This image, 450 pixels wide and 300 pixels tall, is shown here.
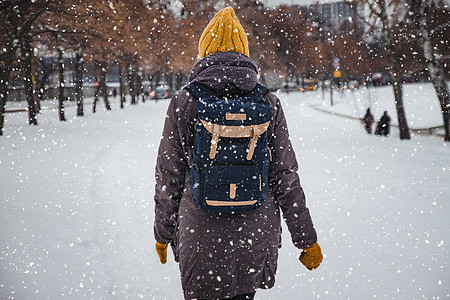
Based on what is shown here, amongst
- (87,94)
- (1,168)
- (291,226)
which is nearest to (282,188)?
(291,226)

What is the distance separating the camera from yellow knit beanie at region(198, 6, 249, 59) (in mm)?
1936

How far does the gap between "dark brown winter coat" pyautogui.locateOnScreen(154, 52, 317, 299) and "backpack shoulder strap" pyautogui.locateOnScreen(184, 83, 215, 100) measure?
4 centimetres

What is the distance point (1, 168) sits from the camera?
765 cm

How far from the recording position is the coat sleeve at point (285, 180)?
6.25 ft

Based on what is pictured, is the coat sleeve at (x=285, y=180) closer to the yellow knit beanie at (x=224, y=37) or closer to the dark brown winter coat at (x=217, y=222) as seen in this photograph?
the dark brown winter coat at (x=217, y=222)

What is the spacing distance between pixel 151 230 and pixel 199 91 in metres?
3.48

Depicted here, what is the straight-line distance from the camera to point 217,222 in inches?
70.6

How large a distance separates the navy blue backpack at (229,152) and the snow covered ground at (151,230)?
77.2 inches

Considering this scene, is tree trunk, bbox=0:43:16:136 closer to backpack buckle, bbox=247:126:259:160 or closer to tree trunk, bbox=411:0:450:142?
backpack buckle, bbox=247:126:259:160

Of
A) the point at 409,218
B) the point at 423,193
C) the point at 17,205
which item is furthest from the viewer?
the point at 423,193

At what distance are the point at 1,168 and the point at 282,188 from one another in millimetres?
7819

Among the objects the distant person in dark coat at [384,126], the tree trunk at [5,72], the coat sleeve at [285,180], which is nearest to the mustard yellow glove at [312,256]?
the coat sleeve at [285,180]

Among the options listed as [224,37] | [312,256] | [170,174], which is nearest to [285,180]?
[312,256]

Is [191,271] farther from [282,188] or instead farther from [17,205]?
[17,205]
